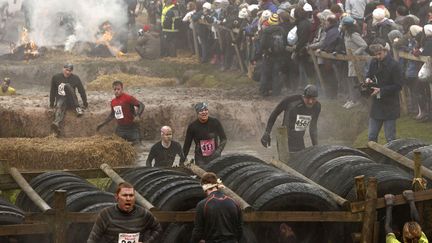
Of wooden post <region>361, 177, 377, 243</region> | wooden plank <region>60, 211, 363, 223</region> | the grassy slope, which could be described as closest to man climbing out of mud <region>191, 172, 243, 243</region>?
wooden plank <region>60, 211, 363, 223</region>

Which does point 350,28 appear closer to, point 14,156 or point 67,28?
point 14,156

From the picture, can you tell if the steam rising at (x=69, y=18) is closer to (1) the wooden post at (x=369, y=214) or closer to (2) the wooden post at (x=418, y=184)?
(2) the wooden post at (x=418, y=184)

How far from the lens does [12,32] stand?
44.6 meters

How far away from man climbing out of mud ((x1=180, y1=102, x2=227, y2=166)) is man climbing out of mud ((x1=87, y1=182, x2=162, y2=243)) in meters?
6.05

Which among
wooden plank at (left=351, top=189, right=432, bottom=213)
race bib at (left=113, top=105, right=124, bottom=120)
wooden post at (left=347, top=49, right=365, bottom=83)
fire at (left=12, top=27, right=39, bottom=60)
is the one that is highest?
wooden post at (left=347, top=49, right=365, bottom=83)

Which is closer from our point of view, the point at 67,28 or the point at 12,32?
the point at 67,28

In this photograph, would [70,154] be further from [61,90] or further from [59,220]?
[59,220]

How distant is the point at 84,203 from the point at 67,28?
27108 millimetres

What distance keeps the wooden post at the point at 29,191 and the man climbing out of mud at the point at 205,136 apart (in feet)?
11.3

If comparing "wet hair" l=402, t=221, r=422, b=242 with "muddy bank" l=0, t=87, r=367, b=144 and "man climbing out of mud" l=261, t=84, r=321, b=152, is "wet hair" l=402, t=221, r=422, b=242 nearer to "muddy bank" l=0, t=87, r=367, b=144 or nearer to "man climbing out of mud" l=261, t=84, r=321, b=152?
"man climbing out of mud" l=261, t=84, r=321, b=152

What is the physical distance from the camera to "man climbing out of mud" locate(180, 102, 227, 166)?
18.9 m

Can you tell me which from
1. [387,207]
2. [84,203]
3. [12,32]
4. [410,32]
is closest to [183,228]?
[84,203]

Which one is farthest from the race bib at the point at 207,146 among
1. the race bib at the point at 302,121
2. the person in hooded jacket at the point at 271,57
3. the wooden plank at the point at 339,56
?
the person in hooded jacket at the point at 271,57

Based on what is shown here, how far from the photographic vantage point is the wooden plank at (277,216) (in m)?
14.0
